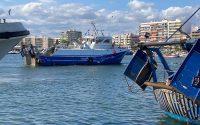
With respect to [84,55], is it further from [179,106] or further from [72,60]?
[179,106]

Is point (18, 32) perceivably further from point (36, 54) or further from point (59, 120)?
point (36, 54)

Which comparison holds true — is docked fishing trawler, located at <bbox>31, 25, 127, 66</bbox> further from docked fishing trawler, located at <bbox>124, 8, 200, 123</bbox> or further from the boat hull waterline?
the boat hull waterline

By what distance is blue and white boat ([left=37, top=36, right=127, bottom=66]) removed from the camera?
3930 inches

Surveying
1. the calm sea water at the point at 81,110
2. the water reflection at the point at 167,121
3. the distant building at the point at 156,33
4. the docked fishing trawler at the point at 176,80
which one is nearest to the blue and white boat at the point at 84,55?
the distant building at the point at 156,33

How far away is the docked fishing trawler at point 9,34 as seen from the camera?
27328 millimetres

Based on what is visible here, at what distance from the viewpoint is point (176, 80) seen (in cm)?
1938

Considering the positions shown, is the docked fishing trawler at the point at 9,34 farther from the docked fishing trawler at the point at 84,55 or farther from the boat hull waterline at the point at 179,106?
the docked fishing trawler at the point at 84,55

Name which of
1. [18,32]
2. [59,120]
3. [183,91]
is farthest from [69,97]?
[183,91]

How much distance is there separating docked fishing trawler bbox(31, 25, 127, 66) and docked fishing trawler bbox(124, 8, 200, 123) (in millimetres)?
75391

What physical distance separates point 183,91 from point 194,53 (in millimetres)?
1511

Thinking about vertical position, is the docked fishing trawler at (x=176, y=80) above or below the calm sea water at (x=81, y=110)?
above

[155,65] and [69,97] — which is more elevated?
[155,65]

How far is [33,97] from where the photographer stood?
115ft

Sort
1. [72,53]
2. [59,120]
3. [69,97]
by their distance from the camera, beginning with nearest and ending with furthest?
[59,120]
[69,97]
[72,53]
